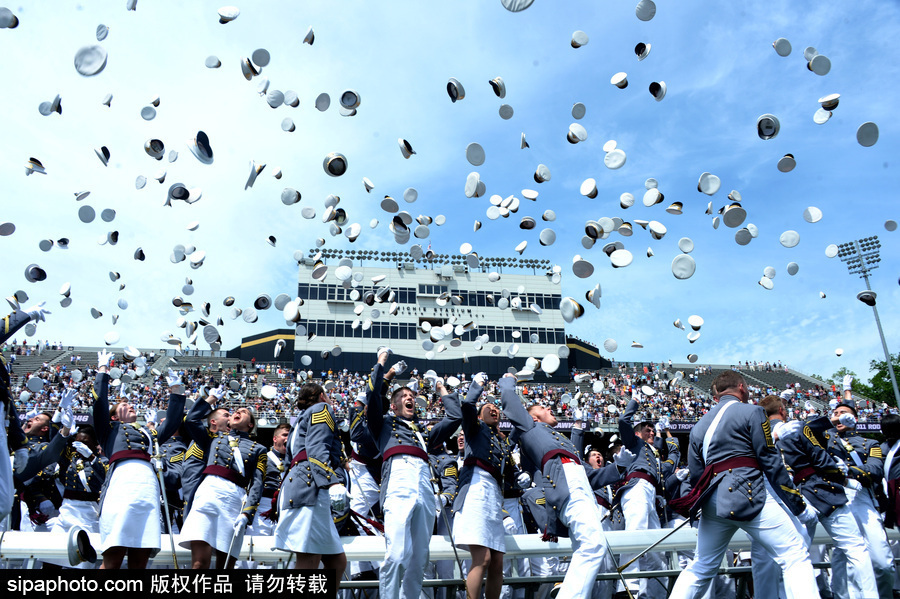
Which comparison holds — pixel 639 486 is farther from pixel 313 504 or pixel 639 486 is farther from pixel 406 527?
pixel 313 504

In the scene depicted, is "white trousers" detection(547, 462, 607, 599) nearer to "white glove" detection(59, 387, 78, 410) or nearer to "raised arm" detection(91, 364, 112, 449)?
"raised arm" detection(91, 364, 112, 449)

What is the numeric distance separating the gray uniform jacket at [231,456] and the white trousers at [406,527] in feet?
4.78

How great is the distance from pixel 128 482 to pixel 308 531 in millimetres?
1597

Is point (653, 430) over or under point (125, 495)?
over

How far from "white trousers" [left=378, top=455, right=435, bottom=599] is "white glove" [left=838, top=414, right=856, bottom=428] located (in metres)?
4.86

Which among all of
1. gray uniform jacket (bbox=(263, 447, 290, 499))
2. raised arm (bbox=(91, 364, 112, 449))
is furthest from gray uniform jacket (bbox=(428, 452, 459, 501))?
raised arm (bbox=(91, 364, 112, 449))

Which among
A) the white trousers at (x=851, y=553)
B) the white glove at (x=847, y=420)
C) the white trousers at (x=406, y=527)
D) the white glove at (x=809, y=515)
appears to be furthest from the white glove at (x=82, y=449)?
the white glove at (x=847, y=420)

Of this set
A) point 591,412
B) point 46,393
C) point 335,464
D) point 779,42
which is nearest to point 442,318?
point 591,412

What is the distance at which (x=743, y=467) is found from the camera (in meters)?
4.76

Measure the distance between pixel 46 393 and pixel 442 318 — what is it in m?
27.4

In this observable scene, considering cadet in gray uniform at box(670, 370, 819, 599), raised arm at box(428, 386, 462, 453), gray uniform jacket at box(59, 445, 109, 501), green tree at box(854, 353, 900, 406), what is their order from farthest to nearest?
green tree at box(854, 353, 900, 406)
gray uniform jacket at box(59, 445, 109, 501)
raised arm at box(428, 386, 462, 453)
cadet in gray uniform at box(670, 370, 819, 599)

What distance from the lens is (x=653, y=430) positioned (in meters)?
8.55

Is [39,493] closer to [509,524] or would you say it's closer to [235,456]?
[235,456]

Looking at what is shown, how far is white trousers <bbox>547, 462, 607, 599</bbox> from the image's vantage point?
4.77 meters
